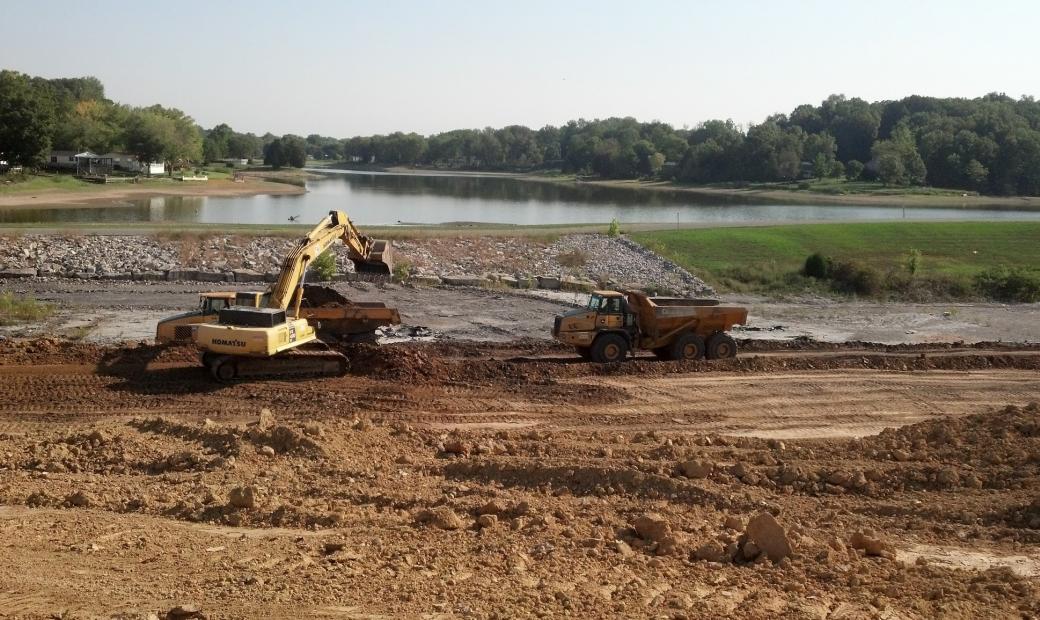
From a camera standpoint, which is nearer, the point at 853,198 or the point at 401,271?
the point at 401,271

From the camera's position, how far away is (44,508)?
40.7ft

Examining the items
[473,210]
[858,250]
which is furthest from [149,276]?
[473,210]

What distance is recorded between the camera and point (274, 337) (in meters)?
19.6

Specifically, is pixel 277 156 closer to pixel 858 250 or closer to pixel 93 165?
pixel 93 165

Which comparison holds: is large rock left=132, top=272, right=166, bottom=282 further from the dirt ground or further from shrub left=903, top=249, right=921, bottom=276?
shrub left=903, top=249, right=921, bottom=276

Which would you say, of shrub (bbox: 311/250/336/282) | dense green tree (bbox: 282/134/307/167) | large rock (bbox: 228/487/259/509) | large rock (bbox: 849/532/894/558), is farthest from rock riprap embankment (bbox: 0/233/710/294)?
dense green tree (bbox: 282/134/307/167)

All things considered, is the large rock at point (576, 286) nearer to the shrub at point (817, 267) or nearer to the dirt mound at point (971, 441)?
the shrub at point (817, 267)

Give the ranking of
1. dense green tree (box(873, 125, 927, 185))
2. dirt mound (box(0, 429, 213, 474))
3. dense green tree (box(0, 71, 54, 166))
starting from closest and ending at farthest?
1. dirt mound (box(0, 429, 213, 474))
2. dense green tree (box(0, 71, 54, 166))
3. dense green tree (box(873, 125, 927, 185))

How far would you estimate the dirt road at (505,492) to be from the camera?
31.6ft

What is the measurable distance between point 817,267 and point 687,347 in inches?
695

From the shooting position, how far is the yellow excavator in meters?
19.6

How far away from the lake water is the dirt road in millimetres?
38088

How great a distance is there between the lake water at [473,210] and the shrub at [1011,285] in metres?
18.5

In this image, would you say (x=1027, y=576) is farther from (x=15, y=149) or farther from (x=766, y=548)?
(x=15, y=149)
